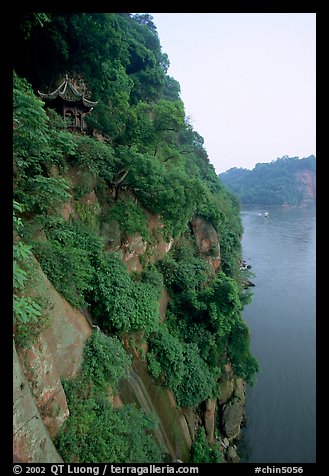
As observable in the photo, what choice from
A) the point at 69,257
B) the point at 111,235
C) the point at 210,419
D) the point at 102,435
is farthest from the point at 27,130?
the point at 210,419

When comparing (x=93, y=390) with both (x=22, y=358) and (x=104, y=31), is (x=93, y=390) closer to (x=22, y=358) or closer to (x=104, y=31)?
(x=22, y=358)

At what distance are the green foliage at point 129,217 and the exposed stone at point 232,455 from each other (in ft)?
27.4

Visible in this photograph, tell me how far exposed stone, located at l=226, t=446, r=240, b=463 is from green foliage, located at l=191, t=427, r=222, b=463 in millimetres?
969

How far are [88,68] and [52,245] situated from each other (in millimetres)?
9515

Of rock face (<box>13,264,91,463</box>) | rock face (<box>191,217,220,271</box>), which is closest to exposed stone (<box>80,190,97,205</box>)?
rock face (<box>13,264,91,463</box>)

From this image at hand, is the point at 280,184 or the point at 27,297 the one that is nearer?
the point at 27,297

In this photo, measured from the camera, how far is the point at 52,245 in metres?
5.70

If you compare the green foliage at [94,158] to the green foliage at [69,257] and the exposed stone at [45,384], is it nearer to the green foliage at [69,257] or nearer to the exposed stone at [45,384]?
the green foliage at [69,257]

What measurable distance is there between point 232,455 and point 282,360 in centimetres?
669

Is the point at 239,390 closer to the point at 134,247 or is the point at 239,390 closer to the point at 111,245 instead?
the point at 134,247

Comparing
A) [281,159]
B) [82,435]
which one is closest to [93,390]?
[82,435]

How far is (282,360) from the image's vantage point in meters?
13.6

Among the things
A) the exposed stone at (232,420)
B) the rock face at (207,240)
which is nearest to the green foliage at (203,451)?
the exposed stone at (232,420)

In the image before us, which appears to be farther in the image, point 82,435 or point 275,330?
point 275,330
